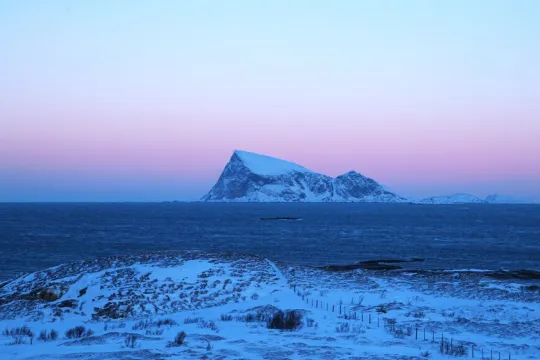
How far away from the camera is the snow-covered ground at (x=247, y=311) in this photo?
14.9m

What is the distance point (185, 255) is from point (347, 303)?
14513 millimetres

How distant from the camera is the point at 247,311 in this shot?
2288 cm

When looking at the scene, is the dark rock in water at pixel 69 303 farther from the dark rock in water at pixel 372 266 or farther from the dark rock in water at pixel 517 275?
the dark rock in water at pixel 517 275

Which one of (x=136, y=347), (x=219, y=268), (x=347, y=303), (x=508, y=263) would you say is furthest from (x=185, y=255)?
(x=508, y=263)

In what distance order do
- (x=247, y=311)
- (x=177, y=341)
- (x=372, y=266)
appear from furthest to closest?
1. (x=372, y=266)
2. (x=247, y=311)
3. (x=177, y=341)

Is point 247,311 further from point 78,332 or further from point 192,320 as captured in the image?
point 78,332

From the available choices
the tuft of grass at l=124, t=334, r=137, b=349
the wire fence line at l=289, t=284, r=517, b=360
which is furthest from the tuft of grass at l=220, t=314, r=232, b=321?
the tuft of grass at l=124, t=334, r=137, b=349

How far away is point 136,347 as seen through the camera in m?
14.7

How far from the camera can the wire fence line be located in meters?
15.1

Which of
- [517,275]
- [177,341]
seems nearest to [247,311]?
[177,341]

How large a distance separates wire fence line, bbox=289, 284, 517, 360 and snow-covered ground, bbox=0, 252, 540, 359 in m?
0.08

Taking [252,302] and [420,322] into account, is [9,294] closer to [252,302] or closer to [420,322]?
[252,302]

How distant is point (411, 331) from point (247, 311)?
23.6 feet

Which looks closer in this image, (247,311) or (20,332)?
(20,332)
